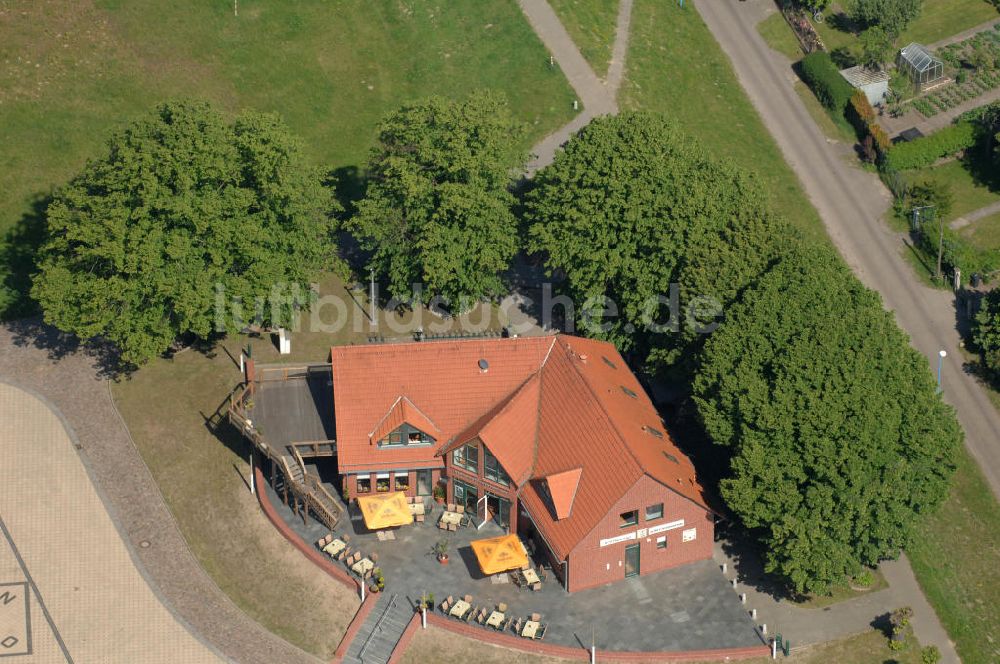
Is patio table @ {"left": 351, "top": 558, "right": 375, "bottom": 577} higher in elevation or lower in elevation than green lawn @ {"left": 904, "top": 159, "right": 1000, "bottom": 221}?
lower

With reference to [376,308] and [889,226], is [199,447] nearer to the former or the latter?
[376,308]

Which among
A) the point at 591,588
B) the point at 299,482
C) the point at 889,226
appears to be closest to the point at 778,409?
the point at 591,588

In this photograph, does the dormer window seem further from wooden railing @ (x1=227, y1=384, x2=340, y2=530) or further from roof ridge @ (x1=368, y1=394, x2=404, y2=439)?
wooden railing @ (x1=227, y1=384, x2=340, y2=530)

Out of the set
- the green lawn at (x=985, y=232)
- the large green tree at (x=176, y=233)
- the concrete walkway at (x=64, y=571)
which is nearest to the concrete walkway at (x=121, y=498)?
the concrete walkway at (x=64, y=571)

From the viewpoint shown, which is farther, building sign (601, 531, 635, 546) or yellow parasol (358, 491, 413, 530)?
yellow parasol (358, 491, 413, 530)

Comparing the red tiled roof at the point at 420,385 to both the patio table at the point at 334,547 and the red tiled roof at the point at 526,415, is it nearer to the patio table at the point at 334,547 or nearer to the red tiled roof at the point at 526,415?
the red tiled roof at the point at 526,415

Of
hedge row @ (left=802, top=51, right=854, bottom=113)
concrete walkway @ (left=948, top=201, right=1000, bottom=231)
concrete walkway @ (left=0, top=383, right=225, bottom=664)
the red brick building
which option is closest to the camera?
concrete walkway @ (left=0, top=383, right=225, bottom=664)

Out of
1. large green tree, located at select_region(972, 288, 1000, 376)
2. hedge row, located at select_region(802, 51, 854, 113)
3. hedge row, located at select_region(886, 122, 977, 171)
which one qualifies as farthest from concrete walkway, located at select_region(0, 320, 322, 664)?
hedge row, located at select_region(886, 122, 977, 171)
